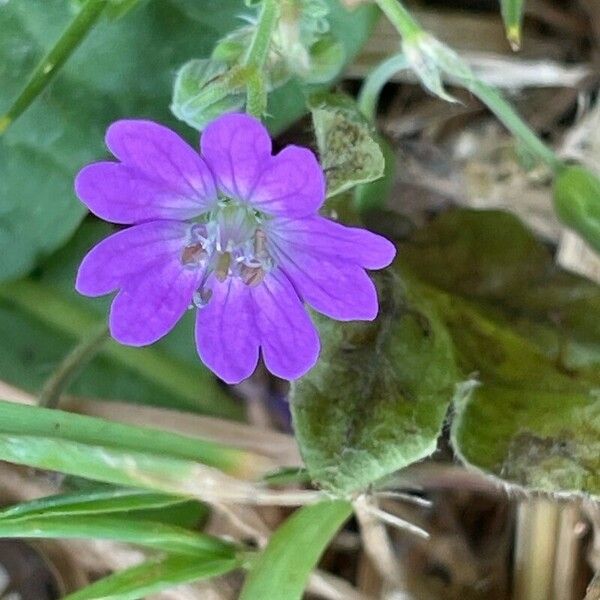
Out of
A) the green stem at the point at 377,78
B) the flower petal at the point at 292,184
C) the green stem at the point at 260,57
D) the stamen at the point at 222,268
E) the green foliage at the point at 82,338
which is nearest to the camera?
the flower petal at the point at 292,184

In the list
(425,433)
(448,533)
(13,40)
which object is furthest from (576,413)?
(13,40)

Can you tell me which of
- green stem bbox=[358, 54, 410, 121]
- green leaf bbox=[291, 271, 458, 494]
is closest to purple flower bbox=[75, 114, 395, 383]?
green leaf bbox=[291, 271, 458, 494]

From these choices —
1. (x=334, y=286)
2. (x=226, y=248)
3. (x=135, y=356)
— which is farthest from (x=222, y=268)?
(x=135, y=356)

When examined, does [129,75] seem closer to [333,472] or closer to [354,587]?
[333,472]

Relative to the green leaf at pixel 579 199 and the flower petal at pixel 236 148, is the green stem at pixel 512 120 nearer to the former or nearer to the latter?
the green leaf at pixel 579 199

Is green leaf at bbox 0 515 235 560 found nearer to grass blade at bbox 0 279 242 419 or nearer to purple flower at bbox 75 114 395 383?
purple flower at bbox 75 114 395 383

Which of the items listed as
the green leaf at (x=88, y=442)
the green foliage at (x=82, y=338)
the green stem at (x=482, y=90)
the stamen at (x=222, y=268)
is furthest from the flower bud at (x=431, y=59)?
the green foliage at (x=82, y=338)

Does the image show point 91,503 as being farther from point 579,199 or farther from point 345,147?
point 579,199
